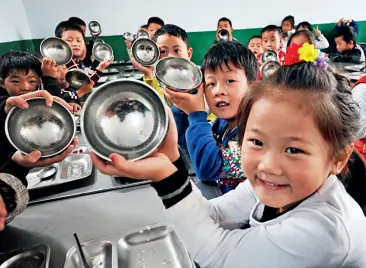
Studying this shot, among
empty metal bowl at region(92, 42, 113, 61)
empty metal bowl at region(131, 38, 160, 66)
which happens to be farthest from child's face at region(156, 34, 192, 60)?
empty metal bowl at region(92, 42, 113, 61)

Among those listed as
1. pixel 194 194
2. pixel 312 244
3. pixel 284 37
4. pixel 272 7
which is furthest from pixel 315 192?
pixel 272 7

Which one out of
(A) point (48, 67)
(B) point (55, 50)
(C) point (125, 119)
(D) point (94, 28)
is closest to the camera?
(C) point (125, 119)

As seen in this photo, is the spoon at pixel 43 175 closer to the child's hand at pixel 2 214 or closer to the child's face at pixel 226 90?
the child's hand at pixel 2 214

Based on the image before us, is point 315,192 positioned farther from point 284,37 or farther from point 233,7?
point 233,7

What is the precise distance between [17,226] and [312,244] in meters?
0.81

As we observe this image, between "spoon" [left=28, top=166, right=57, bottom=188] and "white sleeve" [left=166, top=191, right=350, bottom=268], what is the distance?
676 millimetres

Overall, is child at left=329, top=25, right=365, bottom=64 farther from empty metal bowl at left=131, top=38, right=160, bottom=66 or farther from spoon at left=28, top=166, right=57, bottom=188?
spoon at left=28, top=166, right=57, bottom=188

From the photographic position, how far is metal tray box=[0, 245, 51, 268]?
2.12ft

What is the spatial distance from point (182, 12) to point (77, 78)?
3.73m

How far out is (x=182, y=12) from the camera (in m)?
5.09

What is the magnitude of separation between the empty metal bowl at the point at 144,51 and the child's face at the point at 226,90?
2.60 ft

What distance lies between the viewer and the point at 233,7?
17.4ft

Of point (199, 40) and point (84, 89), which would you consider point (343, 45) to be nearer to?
point (199, 40)

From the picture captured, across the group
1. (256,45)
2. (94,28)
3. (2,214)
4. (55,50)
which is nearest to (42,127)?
(2,214)
